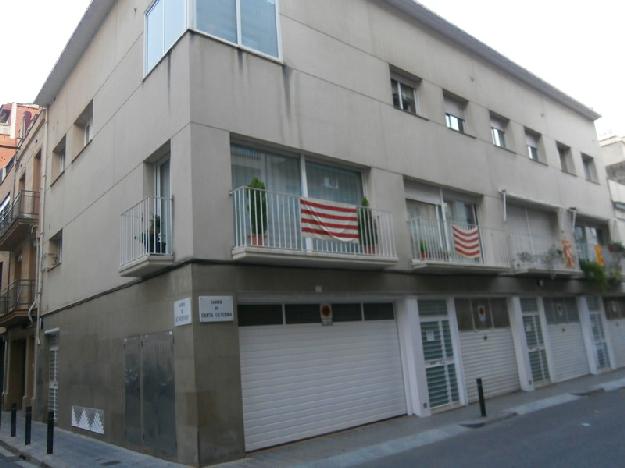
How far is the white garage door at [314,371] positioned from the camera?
8547 mm

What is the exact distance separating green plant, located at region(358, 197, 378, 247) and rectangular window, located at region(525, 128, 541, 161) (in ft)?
30.3

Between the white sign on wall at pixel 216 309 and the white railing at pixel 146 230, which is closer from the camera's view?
the white sign on wall at pixel 216 309

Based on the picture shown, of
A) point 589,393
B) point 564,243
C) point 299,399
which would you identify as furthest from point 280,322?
point 564,243

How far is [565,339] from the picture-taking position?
51.9 feet

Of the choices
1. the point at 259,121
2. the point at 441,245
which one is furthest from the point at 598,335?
the point at 259,121

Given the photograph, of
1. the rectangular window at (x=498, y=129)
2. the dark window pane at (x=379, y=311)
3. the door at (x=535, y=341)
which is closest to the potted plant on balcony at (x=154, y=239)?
the dark window pane at (x=379, y=311)

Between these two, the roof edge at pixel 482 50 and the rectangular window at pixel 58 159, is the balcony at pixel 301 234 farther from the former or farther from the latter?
the rectangular window at pixel 58 159

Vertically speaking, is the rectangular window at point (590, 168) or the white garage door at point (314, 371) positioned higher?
the rectangular window at point (590, 168)

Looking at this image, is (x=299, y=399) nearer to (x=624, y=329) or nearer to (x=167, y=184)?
(x=167, y=184)

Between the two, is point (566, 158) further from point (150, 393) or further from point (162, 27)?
point (150, 393)

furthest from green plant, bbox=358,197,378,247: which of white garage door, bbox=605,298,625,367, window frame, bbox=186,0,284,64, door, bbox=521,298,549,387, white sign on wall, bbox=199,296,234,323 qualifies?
white garage door, bbox=605,298,625,367

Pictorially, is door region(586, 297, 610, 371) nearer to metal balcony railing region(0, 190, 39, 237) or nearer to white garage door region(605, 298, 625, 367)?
white garage door region(605, 298, 625, 367)

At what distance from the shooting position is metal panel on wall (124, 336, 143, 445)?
29.5ft

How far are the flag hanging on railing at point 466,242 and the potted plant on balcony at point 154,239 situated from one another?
22.1 feet
